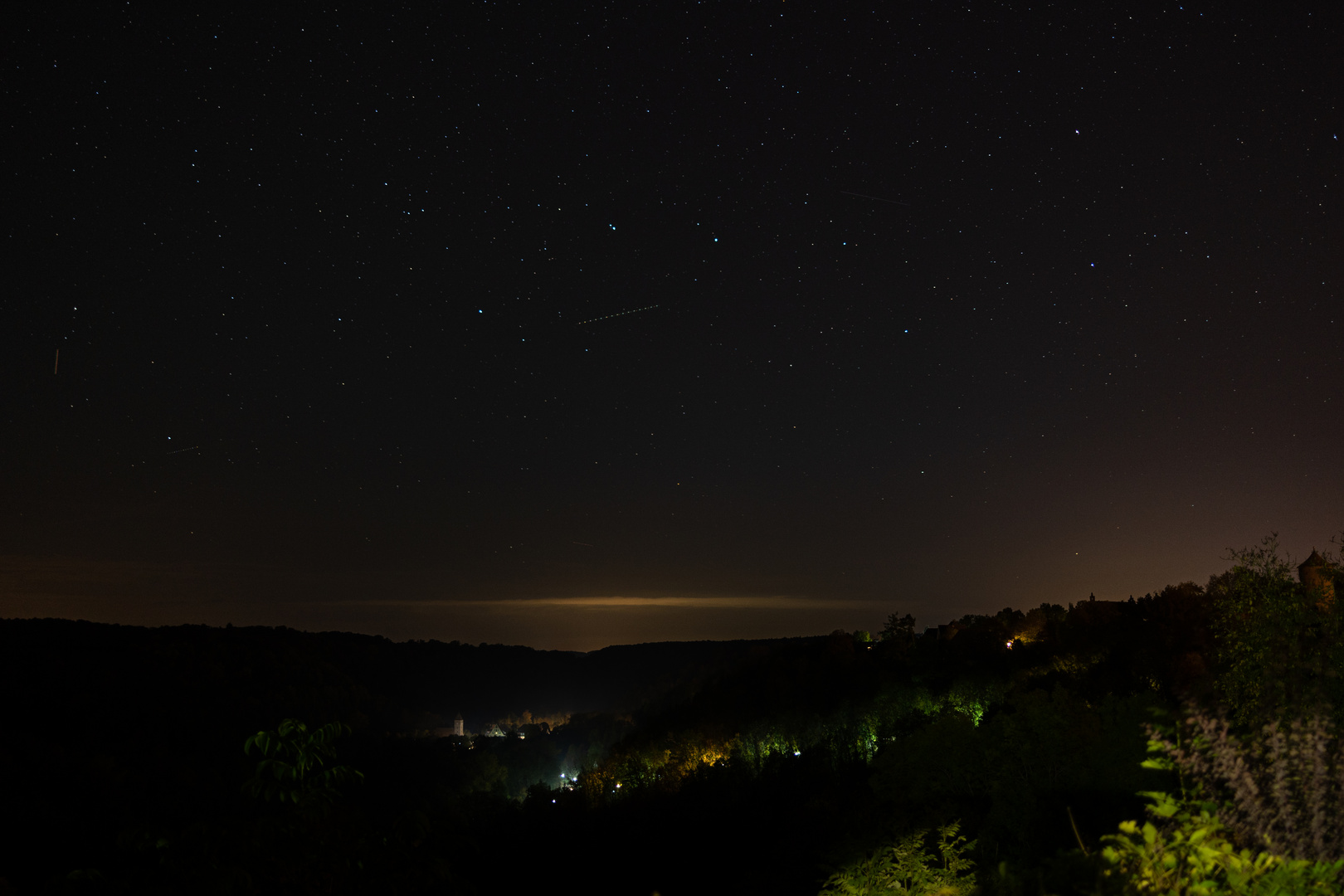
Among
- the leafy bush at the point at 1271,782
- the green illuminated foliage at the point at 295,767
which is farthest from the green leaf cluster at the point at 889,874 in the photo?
the green illuminated foliage at the point at 295,767

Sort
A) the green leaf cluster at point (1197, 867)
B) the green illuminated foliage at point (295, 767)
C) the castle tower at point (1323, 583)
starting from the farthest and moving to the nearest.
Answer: the castle tower at point (1323, 583) < the green illuminated foliage at point (295, 767) < the green leaf cluster at point (1197, 867)

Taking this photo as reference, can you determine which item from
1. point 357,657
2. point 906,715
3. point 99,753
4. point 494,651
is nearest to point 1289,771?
point 906,715

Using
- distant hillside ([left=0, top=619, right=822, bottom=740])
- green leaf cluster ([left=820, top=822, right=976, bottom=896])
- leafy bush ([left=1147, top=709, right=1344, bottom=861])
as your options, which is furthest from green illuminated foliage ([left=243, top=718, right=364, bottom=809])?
distant hillside ([left=0, top=619, right=822, bottom=740])

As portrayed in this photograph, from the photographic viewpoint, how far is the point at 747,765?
75.4 metres

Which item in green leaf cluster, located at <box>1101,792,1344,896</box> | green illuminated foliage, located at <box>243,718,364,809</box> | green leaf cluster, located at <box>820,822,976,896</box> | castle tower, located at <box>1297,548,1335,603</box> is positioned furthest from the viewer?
castle tower, located at <box>1297,548,1335,603</box>

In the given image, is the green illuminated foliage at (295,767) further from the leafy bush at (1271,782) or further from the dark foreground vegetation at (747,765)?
the leafy bush at (1271,782)

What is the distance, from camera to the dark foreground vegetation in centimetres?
373

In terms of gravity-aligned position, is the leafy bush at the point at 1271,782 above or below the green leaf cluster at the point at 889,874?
above

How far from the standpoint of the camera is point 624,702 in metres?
162

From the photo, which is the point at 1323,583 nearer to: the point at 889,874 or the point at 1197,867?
the point at 889,874

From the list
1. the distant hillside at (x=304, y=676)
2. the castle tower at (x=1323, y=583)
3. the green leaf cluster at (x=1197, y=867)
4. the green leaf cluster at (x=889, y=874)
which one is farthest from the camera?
the distant hillside at (x=304, y=676)

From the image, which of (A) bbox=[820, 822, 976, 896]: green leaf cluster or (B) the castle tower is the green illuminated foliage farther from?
(B) the castle tower

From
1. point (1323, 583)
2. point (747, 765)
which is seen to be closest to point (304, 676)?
point (747, 765)

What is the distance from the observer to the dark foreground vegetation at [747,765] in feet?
12.2
